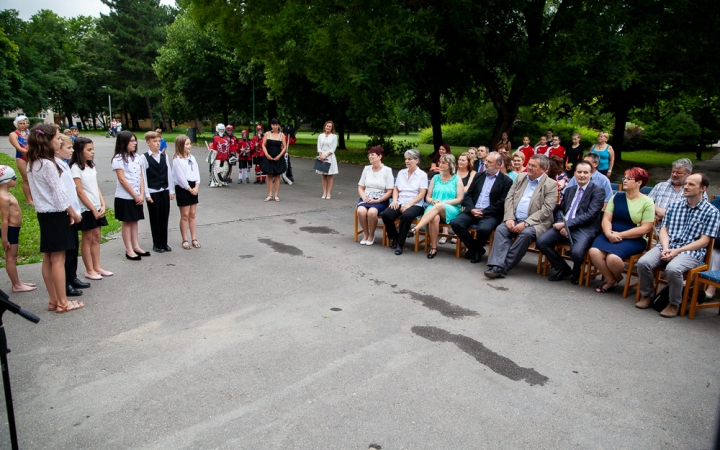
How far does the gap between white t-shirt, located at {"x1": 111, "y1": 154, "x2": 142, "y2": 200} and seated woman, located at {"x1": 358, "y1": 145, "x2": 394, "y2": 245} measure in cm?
333

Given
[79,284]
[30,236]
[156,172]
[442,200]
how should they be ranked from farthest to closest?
[30,236]
[442,200]
[156,172]
[79,284]

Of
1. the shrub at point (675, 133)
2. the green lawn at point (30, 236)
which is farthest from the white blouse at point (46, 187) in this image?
the shrub at point (675, 133)

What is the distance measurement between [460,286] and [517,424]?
3.07 meters

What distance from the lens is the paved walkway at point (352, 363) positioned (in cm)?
350

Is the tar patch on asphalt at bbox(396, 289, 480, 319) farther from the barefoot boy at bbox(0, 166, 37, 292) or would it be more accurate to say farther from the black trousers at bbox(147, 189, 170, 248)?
the barefoot boy at bbox(0, 166, 37, 292)

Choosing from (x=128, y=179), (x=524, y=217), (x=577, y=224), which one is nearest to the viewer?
(x=577, y=224)

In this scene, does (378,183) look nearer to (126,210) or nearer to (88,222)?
(126,210)

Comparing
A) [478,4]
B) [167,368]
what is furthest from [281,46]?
[167,368]

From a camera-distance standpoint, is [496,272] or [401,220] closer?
[496,272]

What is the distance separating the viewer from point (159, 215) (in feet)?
25.5

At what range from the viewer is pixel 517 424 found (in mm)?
3586

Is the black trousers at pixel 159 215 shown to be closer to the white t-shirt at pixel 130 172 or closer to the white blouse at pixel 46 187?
the white t-shirt at pixel 130 172

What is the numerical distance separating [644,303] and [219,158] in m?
11.8

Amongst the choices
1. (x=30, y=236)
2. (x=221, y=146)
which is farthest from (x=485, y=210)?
(x=221, y=146)
